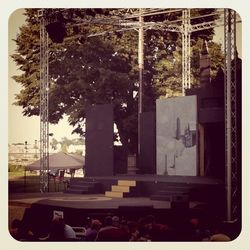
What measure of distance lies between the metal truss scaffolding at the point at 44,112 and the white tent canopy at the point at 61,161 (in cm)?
7

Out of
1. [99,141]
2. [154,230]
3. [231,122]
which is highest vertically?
[231,122]

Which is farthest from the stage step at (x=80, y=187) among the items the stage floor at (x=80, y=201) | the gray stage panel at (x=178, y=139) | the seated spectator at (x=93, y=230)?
the gray stage panel at (x=178, y=139)

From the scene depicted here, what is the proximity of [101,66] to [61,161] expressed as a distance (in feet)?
5.00

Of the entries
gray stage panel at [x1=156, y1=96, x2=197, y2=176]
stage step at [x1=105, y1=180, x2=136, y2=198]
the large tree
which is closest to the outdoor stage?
stage step at [x1=105, y1=180, x2=136, y2=198]

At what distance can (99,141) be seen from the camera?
32.7ft

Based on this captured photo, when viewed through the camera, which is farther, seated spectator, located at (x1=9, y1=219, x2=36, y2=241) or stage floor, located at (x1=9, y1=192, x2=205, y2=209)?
stage floor, located at (x1=9, y1=192, x2=205, y2=209)

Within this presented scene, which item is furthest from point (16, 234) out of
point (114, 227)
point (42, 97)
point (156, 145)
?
point (156, 145)

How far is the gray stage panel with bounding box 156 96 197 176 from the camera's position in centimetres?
972

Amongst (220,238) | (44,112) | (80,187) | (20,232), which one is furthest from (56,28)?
(220,238)

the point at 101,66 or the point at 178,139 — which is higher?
the point at 101,66

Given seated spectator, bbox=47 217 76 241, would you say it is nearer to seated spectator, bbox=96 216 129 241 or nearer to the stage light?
seated spectator, bbox=96 216 129 241

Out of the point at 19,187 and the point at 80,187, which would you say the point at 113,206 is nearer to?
the point at 80,187

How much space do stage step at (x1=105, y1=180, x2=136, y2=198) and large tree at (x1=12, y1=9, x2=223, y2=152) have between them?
0.79 meters

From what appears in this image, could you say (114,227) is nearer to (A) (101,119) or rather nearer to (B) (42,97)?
(A) (101,119)
